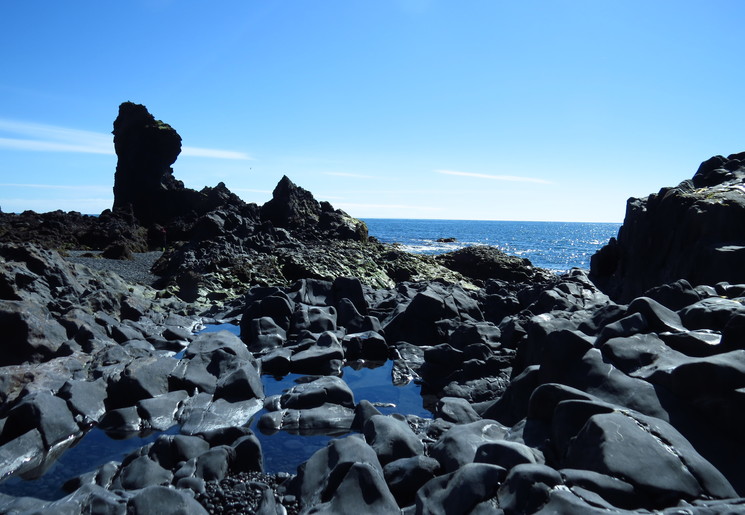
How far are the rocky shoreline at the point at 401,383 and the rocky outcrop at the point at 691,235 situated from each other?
0.12 metres

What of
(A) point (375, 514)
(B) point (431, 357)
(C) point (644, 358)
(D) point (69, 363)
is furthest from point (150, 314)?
(C) point (644, 358)

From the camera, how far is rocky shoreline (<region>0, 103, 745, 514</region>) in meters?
5.04

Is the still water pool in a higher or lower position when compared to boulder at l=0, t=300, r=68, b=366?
lower

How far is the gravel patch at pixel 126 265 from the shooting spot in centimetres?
2868

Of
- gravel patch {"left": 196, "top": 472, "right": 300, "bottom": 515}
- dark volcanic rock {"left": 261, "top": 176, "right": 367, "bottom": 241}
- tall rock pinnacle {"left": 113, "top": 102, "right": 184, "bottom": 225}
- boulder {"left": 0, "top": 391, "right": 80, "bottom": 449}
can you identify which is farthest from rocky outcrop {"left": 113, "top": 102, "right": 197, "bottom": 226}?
gravel patch {"left": 196, "top": 472, "right": 300, "bottom": 515}

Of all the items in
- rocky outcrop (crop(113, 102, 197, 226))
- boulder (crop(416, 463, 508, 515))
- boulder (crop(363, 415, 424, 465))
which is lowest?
boulder (crop(363, 415, 424, 465))

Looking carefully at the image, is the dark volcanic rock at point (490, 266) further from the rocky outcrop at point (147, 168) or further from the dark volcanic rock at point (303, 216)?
the rocky outcrop at point (147, 168)

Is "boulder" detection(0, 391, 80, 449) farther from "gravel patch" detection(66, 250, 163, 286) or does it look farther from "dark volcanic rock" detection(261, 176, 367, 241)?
"dark volcanic rock" detection(261, 176, 367, 241)

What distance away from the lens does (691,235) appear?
1526 cm

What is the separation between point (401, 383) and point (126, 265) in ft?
88.5

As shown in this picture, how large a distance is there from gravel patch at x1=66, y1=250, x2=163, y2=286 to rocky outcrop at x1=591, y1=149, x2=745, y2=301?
80.5 ft

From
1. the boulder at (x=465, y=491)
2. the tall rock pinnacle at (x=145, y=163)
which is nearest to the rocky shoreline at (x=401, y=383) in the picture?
the boulder at (x=465, y=491)

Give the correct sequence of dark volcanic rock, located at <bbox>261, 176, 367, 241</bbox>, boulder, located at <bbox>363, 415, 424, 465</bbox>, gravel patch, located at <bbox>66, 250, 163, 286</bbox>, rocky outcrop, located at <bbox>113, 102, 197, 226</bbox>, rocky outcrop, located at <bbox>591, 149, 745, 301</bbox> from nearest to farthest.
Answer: boulder, located at <bbox>363, 415, 424, 465</bbox>
rocky outcrop, located at <bbox>591, 149, 745, 301</bbox>
gravel patch, located at <bbox>66, 250, 163, 286</bbox>
dark volcanic rock, located at <bbox>261, 176, 367, 241</bbox>
rocky outcrop, located at <bbox>113, 102, 197, 226</bbox>

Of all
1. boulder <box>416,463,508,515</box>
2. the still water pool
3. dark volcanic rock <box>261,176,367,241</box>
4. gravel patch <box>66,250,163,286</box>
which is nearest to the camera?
boulder <box>416,463,508,515</box>
